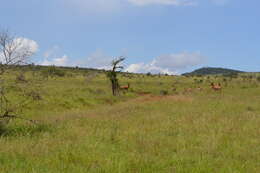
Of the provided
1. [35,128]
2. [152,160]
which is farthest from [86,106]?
[152,160]

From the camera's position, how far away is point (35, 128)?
11.2 m

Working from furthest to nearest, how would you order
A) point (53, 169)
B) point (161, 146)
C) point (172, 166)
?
1. point (161, 146)
2. point (172, 166)
3. point (53, 169)

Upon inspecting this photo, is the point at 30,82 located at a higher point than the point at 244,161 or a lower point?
higher

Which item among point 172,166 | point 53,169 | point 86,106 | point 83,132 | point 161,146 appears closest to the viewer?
point 53,169

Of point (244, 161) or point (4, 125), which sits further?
point (4, 125)

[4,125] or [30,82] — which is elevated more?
[30,82]

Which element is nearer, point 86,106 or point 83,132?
point 83,132

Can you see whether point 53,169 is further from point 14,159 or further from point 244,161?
point 244,161

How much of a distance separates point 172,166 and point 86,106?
16.8m

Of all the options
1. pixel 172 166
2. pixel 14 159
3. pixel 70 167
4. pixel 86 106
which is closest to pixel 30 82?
pixel 14 159

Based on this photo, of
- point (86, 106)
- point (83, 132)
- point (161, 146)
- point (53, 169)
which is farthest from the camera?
point (86, 106)

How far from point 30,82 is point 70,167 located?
518 cm

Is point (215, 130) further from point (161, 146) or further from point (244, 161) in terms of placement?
point (244, 161)

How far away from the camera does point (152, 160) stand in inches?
284
